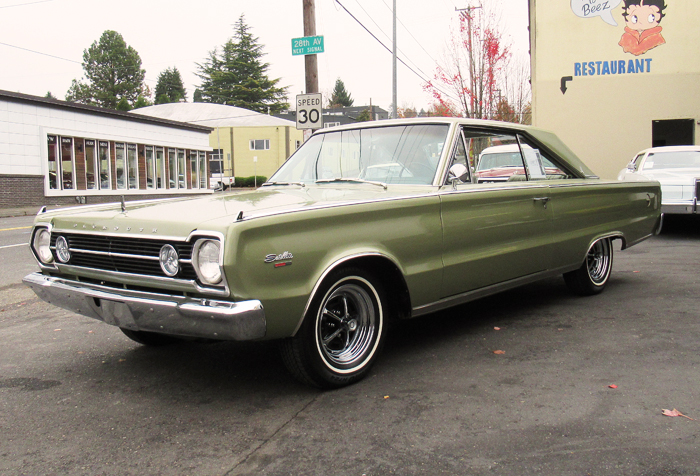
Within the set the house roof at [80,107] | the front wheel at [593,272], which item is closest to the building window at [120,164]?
the house roof at [80,107]

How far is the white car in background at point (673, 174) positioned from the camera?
10094mm

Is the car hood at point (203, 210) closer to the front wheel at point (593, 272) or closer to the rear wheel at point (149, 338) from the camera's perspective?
the rear wheel at point (149, 338)

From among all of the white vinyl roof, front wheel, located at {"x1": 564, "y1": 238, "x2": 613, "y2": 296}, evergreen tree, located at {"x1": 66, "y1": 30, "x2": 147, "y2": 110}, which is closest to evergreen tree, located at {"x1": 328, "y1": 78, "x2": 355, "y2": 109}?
evergreen tree, located at {"x1": 66, "y1": 30, "x2": 147, "y2": 110}

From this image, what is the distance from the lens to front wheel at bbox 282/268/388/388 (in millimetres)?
3355

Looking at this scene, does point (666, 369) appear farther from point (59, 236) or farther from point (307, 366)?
point (59, 236)

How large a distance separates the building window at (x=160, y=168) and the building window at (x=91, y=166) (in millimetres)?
4786

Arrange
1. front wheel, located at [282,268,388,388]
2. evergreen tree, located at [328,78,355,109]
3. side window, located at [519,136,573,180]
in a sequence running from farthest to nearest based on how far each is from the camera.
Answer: evergreen tree, located at [328,78,355,109] < side window, located at [519,136,573,180] < front wheel, located at [282,268,388,388]

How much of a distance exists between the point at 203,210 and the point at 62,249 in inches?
39.5

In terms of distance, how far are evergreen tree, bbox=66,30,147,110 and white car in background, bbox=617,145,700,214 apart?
82.1 m

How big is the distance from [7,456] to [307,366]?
1.46 meters

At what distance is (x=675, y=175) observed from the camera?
10.4 m

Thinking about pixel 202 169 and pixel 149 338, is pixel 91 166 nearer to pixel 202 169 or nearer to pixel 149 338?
pixel 202 169

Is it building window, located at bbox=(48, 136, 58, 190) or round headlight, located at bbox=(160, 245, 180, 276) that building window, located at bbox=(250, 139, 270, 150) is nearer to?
building window, located at bbox=(48, 136, 58, 190)

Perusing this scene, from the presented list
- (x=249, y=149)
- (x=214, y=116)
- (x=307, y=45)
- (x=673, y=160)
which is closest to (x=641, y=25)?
(x=673, y=160)
